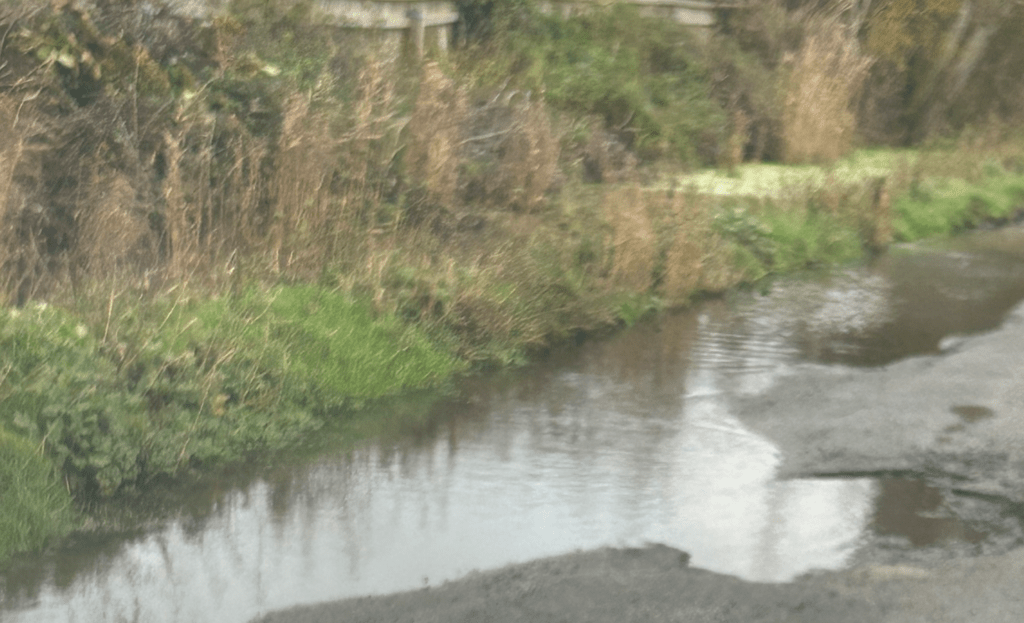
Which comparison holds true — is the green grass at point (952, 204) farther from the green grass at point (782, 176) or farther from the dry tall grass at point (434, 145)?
the dry tall grass at point (434, 145)

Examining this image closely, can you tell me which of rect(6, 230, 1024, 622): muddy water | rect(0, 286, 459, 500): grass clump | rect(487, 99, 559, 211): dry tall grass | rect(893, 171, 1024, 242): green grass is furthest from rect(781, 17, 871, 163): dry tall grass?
rect(0, 286, 459, 500): grass clump

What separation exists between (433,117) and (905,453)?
556cm

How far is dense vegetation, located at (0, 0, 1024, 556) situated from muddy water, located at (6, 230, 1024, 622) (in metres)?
0.52

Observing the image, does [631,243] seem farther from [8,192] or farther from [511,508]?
[8,192]

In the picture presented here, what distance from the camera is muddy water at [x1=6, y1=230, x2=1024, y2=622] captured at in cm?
611

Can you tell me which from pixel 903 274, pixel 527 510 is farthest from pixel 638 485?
pixel 903 274

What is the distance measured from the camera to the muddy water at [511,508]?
611 cm

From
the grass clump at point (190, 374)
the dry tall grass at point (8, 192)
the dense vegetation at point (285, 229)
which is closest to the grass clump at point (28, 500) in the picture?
the dense vegetation at point (285, 229)

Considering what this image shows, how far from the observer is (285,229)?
33.9 feet

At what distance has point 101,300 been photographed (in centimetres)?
820

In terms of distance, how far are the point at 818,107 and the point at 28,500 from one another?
49.5ft

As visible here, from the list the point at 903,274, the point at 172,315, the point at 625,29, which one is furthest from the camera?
the point at 625,29

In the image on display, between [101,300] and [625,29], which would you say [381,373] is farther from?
[625,29]

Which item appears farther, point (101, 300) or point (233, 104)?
point (233, 104)
